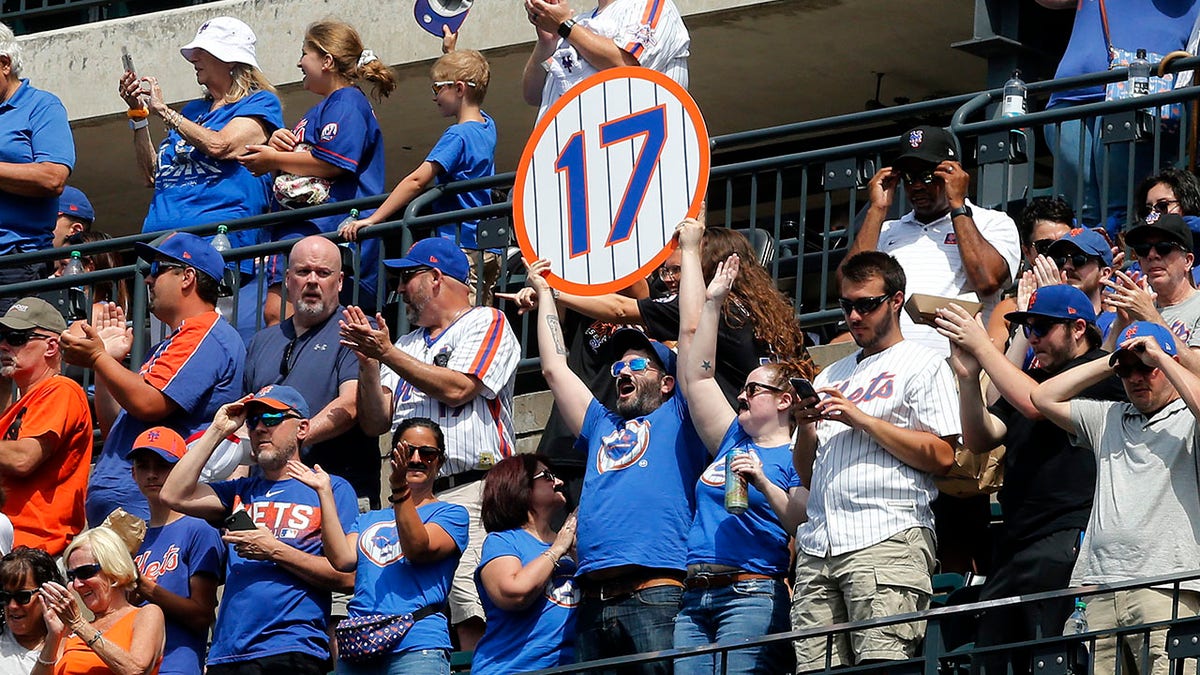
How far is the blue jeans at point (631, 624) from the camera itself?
906 cm

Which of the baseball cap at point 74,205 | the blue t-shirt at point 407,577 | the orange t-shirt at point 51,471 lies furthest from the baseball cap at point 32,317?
the baseball cap at point 74,205

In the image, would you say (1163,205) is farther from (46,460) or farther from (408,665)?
(46,460)

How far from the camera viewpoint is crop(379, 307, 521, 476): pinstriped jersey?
10.3 m

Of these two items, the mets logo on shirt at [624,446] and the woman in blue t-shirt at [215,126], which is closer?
the mets logo on shirt at [624,446]

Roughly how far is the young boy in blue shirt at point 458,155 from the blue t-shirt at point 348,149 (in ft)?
0.93

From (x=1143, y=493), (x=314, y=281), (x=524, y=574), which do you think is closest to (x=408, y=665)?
(x=524, y=574)

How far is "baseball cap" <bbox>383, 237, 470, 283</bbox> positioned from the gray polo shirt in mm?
3306

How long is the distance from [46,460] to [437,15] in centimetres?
375

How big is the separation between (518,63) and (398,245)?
4506 millimetres

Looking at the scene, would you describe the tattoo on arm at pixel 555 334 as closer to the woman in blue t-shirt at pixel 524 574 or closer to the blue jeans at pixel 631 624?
the woman in blue t-shirt at pixel 524 574

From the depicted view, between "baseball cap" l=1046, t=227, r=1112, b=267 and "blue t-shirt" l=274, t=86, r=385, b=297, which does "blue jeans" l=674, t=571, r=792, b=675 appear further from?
"blue t-shirt" l=274, t=86, r=385, b=297

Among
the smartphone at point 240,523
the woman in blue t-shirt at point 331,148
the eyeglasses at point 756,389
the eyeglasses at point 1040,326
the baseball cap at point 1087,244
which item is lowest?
the smartphone at point 240,523

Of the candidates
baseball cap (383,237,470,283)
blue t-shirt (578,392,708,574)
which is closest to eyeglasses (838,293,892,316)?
blue t-shirt (578,392,708,574)

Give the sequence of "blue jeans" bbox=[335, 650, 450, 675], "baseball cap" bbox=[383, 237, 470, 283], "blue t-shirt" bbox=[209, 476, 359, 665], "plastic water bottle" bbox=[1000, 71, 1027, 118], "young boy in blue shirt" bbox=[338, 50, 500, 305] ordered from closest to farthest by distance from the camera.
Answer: "blue jeans" bbox=[335, 650, 450, 675] → "blue t-shirt" bbox=[209, 476, 359, 665] → "baseball cap" bbox=[383, 237, 470, 283] → "plastic water bottle" bbox=[1000, 71, 1027, 118] → "young boy in blue shirt" bbox=[338, 50, 500, 305]
